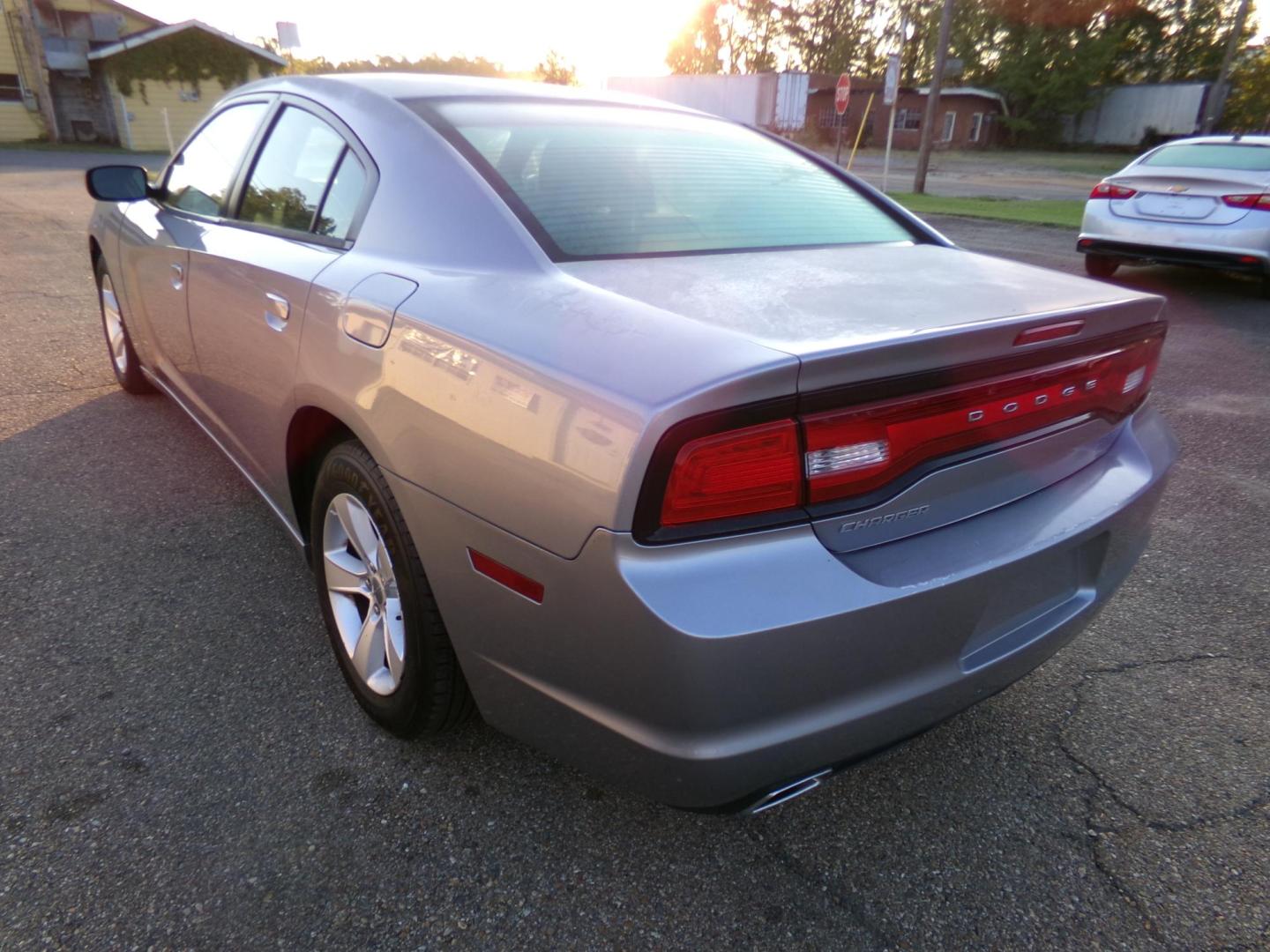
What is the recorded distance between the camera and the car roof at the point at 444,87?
2.47 m

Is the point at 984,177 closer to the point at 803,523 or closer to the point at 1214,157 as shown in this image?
the point at 1214,157

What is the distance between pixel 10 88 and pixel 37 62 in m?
1.76

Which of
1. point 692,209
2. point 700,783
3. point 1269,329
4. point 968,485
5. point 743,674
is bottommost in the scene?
point 1269,329

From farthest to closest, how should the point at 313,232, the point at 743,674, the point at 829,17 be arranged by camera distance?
the point at 829,17 < the point at 313,232 < the point at 743,674

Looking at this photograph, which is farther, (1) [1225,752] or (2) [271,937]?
(1) [1225,752]

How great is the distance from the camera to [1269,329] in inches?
272

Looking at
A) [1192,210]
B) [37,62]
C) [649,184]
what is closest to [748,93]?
[37,62]

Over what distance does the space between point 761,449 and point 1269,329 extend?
7259 millimetres

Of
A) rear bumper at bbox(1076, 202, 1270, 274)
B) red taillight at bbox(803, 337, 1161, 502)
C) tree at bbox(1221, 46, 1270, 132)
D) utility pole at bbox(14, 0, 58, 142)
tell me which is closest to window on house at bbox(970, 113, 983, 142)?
tree at bbox(1221, 46, 1270, 132)

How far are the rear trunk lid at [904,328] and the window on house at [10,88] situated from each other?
119 ft

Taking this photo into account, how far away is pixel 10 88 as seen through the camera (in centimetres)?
2942

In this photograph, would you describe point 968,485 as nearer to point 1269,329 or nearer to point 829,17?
point 1269,329

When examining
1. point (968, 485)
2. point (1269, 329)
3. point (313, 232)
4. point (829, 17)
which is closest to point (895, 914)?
point (968, 485)

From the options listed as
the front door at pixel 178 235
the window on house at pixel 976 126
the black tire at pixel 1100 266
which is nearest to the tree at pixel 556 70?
the window on house at pixel 976 126
